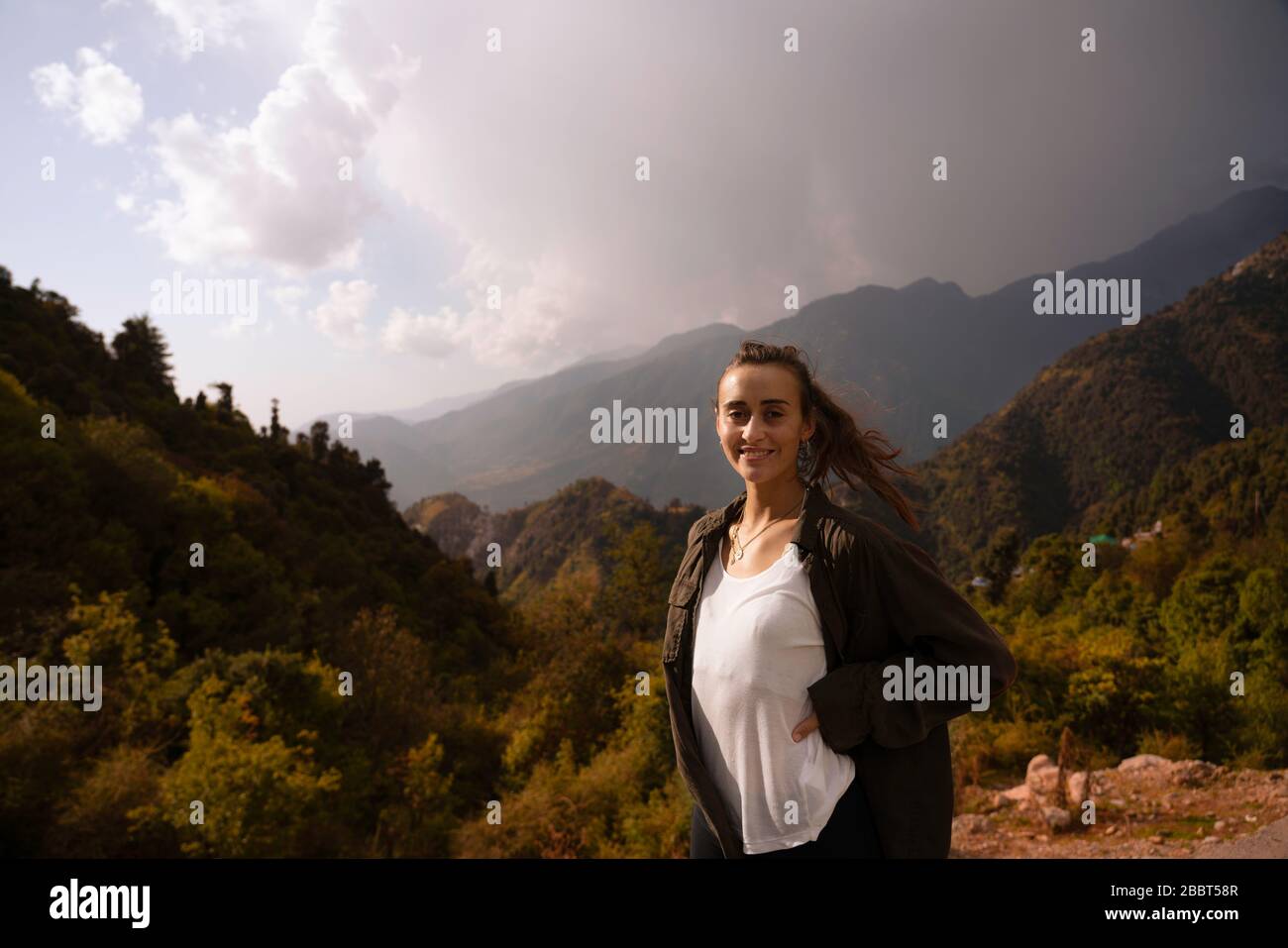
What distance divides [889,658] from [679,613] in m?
A: 0.57

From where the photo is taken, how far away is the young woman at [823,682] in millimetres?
1521

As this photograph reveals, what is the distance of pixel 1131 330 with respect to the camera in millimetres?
53469

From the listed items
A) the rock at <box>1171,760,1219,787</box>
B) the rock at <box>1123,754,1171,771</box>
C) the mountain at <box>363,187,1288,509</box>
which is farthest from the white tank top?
the mountain at <box>363,187,1288,509</box>

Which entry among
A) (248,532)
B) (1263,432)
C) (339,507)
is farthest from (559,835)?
(1263,432)

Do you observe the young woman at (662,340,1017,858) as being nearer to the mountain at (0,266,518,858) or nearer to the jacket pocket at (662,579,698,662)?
the jacket pocket at (662,579,698,662)

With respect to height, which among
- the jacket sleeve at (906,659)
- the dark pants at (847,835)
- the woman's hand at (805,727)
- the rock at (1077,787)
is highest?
the jacket sleeve at (906,659)

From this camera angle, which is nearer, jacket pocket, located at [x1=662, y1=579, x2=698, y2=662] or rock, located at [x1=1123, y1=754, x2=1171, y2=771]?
jacket pocket, located at [x1=662, y1=579, x2=698, y2=662]

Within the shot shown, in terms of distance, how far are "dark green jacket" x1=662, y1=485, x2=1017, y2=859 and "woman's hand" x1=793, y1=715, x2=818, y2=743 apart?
0.02 meters

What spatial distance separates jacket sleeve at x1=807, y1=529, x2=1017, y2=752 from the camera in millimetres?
1495

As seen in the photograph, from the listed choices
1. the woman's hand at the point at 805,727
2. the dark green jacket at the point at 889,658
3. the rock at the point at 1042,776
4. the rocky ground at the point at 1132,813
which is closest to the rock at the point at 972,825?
the rocky ground at the point at 1132,813

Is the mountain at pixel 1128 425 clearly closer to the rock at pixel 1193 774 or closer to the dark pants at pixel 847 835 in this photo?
the rock at pixel 1193 774

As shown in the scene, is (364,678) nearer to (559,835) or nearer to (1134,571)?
(559,835)

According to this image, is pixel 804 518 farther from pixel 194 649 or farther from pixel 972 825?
pixel 194 649

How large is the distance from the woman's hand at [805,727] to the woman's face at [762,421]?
60 centimetres
